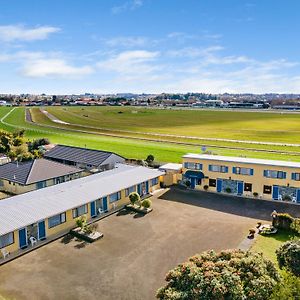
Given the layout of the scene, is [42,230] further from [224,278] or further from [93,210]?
[224,278]

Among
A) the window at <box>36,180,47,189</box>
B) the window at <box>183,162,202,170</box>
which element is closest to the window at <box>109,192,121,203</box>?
the window at <box>36,180,47,189</box>

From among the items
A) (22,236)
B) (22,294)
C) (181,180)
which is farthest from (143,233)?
(181,180)

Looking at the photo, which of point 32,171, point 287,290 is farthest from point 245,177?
point 287,290

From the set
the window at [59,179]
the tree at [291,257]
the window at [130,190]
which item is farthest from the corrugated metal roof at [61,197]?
the tree at [291,257]

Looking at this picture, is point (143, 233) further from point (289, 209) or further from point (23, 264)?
point (289, 209)

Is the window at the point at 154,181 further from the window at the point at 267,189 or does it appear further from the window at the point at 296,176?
the window at the point at 296,176

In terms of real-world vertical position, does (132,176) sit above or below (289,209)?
above
